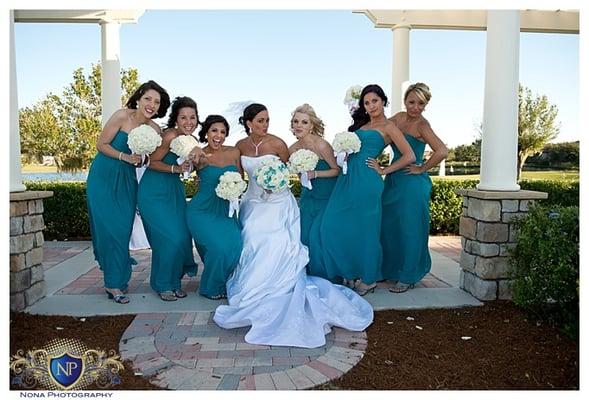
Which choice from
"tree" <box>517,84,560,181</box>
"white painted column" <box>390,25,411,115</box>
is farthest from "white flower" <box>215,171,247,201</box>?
"tree" <box>517,84,560,181</box>

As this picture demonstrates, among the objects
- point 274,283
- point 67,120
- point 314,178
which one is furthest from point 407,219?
point 67,120

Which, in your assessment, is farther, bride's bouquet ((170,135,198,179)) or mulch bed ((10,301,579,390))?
bride's bouquet ((170,135,198,179))

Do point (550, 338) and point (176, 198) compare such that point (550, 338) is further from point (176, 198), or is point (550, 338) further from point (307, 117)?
point (176, 198)

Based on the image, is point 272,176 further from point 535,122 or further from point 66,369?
point 535,122

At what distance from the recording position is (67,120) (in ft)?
→ 53.5

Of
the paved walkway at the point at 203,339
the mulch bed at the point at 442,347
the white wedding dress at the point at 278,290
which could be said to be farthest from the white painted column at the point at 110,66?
the mulch bed at the point at 442,347

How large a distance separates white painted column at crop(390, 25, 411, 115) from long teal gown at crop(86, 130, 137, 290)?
5.63m

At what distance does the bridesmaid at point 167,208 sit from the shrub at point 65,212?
14.3 ft

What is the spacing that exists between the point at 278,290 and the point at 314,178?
4.30 feet

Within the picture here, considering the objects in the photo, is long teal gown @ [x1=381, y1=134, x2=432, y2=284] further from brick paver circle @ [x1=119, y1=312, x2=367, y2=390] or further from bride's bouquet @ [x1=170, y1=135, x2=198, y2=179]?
bride's bouquet @ [x1=170, y1=135, x2=198, y2=179]

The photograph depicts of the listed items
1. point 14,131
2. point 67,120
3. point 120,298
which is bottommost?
point 120,298

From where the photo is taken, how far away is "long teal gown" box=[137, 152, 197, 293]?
442cm

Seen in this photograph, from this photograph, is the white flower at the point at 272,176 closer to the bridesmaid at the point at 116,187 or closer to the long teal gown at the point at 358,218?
the long teal gown at the point at 358,218

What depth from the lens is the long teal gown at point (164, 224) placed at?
442cm
